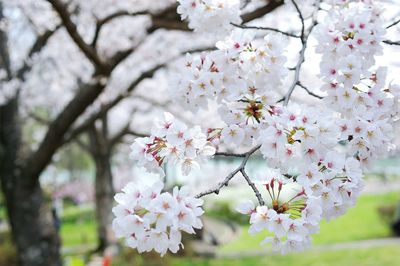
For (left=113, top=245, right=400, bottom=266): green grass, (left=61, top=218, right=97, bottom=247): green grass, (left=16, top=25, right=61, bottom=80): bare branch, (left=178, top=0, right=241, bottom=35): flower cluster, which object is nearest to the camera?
(left=178, top=0, right=241, bottom=35): flower cluster

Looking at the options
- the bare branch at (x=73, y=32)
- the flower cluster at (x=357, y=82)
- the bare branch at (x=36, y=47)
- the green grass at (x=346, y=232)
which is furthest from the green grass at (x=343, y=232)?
the flower cluster at (x=357, y=82)

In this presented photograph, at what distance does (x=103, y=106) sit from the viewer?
7.74 metres

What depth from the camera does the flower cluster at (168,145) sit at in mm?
1981

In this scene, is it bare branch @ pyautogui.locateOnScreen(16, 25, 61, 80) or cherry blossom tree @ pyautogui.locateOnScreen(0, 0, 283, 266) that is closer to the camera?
cherry blossom tree @ pyautogui.locateOnScreen(0, 0, 283, 266)

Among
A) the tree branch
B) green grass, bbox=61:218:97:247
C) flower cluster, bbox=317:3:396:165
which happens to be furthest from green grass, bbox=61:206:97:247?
flower cluster, bbox=317:3:396:165

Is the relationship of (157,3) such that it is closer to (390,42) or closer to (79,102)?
→ (79,102)

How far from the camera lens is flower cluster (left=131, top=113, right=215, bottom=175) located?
198cm

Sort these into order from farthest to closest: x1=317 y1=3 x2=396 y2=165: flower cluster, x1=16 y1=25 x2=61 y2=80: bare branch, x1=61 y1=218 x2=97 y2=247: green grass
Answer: x1=61 y1=218 x2=97 y2=247: green grass < x1=16 y1=25 x2=61 y2=80: bare branch < x1=317 y1=3 x2=396 y2=165: flower cluster

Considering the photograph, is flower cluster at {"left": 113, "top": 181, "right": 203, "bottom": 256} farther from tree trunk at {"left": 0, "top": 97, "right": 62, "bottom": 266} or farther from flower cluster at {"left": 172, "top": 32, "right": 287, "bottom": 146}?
tree trunk at {"left": 0, "top": 97, "right": 62, "bottom": 266}

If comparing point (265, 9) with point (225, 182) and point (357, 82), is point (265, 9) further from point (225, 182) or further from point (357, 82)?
point (225, 182)

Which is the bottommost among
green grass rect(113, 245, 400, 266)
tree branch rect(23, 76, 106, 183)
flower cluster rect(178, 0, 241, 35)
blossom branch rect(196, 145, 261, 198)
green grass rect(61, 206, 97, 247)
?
green grass rect(61, 206, 97, 247)

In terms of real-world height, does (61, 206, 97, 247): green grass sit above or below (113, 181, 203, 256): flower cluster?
below

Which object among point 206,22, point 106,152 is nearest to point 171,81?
point 206,22

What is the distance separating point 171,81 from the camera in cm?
256
